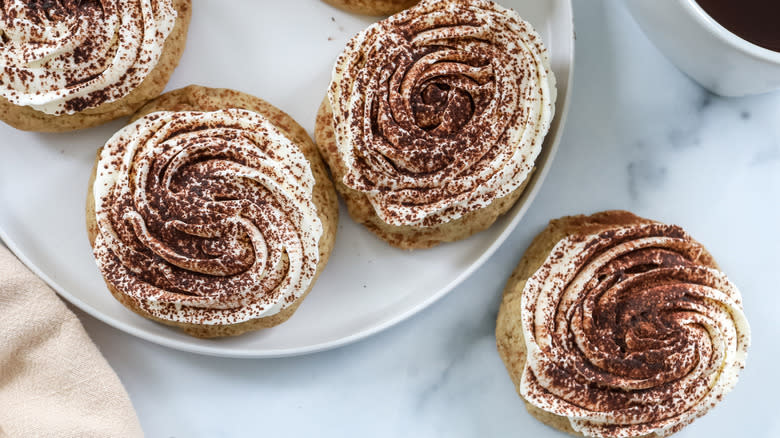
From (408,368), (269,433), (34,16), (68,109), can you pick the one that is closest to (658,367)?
(408,368)

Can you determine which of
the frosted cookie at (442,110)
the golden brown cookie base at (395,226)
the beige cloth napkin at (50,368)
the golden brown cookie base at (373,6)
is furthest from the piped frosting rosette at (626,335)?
the beige cloth napkin at (50,368)

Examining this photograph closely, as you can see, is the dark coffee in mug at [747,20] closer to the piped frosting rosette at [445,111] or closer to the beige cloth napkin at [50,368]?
the piped frosting rosette at [445,111]

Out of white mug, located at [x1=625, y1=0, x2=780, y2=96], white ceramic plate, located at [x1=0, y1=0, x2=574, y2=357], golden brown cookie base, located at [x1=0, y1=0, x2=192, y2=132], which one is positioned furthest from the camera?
white ceramic plate, located at [x1=0, y1=0, x2=574, y2=357]

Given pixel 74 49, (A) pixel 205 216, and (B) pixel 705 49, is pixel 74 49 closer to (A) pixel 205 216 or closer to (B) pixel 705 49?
(A) pixel 205 216

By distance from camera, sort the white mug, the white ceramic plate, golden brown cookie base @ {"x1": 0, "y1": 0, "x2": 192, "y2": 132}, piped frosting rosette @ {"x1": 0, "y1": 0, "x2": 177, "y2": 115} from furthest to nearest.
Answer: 1. the white ceramic plate
2. golden brown cookie base @ {"x1": 0, "y1": 0, "x2": 192, "y2": 132}
3. piped frosting rosette @ {"x1": 0, "y1": 0, "x2": 177, "y2": 115}
4. the white mug

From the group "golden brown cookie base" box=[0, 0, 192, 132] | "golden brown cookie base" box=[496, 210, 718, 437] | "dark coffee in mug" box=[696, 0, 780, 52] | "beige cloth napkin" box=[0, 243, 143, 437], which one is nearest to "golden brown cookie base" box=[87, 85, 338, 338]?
"golden brown cookie base" box=[0, 0, 192, 132]

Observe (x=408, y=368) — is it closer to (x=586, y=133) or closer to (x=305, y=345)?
(x=305, y=345)

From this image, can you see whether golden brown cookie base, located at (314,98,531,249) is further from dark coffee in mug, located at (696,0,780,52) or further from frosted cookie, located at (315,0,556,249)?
dark coffee in mug, located at (696,0,780,52)
